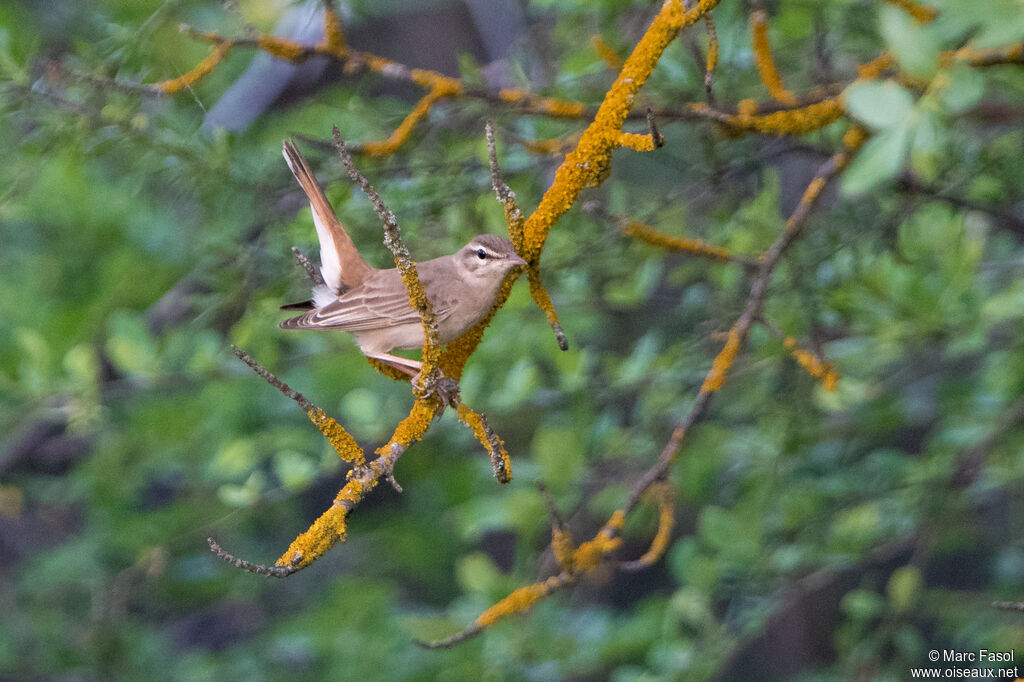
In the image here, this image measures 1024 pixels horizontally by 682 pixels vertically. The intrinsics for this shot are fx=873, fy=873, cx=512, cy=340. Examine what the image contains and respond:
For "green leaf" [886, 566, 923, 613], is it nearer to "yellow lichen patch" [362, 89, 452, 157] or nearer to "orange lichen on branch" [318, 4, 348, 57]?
"yellow lichen patch" [362, 89, 452, 157]

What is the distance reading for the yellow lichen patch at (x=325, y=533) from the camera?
1.33 metres

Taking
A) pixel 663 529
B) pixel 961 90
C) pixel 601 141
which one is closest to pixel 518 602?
pixel 663 529

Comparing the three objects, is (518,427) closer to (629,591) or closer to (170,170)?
A: (629,591)

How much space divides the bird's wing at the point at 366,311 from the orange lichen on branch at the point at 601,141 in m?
0.71

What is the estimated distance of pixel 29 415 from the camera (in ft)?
10.5

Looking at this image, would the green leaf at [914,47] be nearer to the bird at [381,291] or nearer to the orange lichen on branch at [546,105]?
the bird at [381,291]

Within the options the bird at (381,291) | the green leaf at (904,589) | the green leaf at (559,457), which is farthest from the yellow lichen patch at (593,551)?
the green leaf at (904,589)

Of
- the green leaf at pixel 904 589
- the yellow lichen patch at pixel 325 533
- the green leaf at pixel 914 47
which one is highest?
the green leaf at pixel 914 47

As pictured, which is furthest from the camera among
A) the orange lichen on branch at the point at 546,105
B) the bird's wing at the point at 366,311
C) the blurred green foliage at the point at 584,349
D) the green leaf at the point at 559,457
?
the green leaf at the point at 559,457

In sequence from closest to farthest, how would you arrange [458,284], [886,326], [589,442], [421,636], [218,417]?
[458,284]
[886,326]
[421,636]
[589,442]
[218,417]

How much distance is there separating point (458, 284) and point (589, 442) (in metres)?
1.12

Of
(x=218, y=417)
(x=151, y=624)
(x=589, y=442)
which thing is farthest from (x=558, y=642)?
(x=151, y=624)

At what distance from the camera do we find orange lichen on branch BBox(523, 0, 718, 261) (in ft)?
5.86

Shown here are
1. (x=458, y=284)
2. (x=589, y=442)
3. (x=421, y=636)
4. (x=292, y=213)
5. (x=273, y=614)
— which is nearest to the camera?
(x=458, y=284)
